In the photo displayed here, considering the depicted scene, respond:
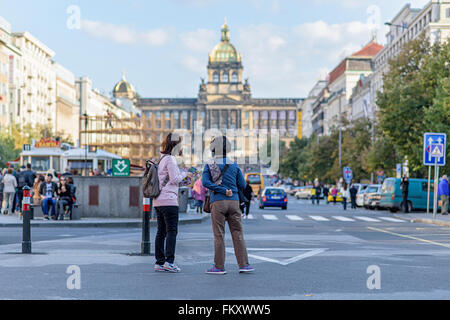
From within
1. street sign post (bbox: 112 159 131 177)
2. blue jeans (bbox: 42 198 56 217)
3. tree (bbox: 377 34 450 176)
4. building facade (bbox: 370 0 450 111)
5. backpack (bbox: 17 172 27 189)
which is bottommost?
blue jeans (bbox: 42 198 56 217)

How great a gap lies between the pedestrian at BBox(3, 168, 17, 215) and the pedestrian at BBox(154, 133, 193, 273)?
18267 millimetres

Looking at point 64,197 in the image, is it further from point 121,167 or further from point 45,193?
point 121,167

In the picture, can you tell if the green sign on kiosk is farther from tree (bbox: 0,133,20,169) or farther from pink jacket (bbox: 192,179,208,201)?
tree (bbox: 0,133,20,169)

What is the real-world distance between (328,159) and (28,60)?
41336mm

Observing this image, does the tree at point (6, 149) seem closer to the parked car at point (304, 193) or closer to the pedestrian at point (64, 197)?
the parked car at point (304, 193)

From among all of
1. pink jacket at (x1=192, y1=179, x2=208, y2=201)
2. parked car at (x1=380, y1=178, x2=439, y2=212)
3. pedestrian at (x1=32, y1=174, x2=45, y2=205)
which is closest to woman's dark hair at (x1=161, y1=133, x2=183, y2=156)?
pedestrian at (x1=32, y1=174, x2=45, y2=205)

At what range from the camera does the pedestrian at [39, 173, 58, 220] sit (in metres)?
25.7

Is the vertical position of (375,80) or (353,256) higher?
(375,80)

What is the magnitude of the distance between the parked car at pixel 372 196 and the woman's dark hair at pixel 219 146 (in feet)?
113

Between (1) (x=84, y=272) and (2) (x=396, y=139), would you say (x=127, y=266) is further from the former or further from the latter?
(2) (x=396, y=139)

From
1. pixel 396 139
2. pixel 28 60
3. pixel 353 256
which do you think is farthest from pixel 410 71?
pixel 28 60

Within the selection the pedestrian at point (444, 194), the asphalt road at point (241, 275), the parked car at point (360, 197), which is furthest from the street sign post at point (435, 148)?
the parked car at point (360, 197)

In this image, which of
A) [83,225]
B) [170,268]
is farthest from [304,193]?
[170,268]
